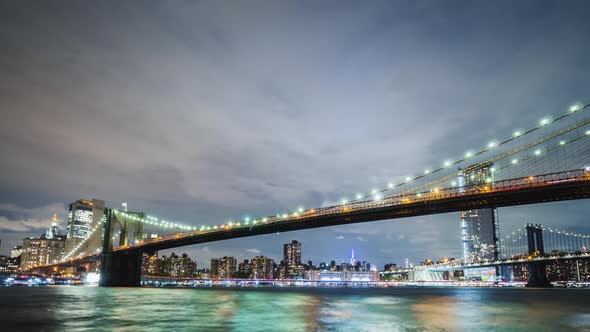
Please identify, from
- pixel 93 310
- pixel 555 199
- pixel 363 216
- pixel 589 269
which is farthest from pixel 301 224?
pixel 589 269

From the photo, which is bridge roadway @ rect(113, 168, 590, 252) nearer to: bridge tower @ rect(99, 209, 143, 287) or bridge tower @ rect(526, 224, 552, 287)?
bridge tower @ rect(99, 209, 143, 287)

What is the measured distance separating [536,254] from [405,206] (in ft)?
244

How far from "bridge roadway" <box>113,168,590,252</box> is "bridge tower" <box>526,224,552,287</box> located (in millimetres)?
68892

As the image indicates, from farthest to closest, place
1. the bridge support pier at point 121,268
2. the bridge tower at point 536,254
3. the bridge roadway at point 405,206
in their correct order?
the bridge tower at point 536,254 → the bridge support pier at point 121,268 → the bridge roadway at point 405,206

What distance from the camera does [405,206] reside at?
160 feet

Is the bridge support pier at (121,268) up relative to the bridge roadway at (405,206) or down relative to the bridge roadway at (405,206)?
down

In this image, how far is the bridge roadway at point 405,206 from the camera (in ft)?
130

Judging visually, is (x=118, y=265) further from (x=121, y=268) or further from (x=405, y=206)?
(x=405, y=206)

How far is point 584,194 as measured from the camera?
129 ft

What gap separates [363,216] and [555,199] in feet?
66.1

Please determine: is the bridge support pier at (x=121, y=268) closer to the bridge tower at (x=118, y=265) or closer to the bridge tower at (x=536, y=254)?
the bridge tower at (x=118, y=265)

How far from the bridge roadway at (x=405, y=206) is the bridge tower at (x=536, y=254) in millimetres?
68892

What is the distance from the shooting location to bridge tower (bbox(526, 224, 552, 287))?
10975 centimetres

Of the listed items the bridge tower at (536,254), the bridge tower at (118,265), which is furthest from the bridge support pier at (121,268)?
the bridge tower at (536,254)
